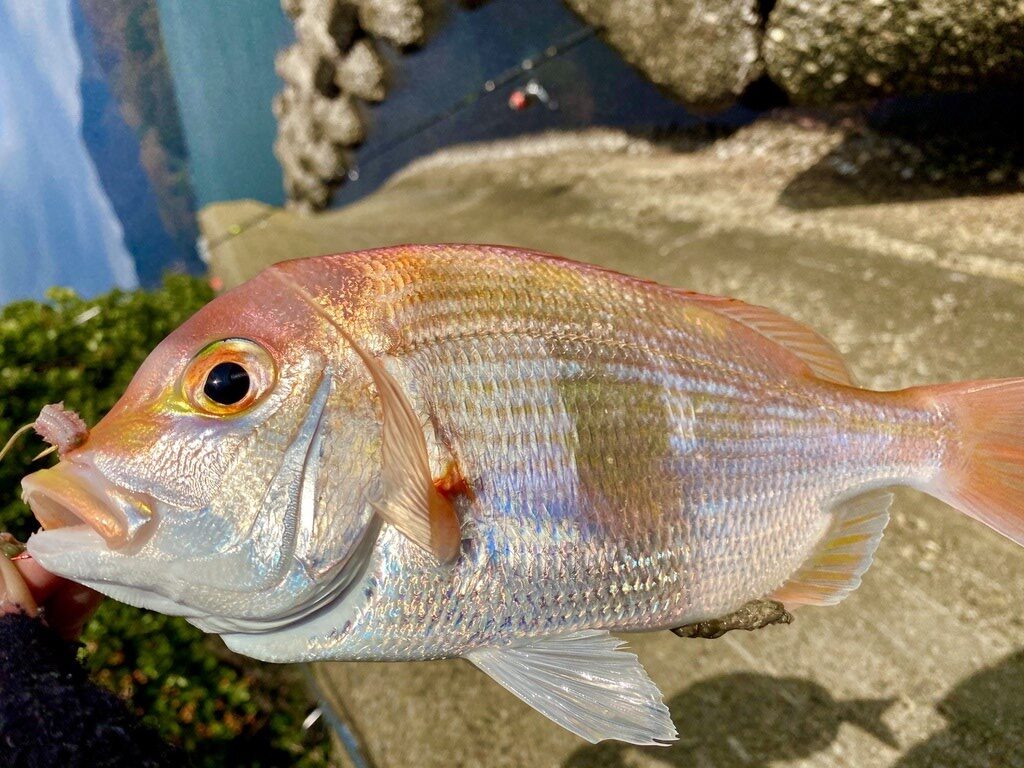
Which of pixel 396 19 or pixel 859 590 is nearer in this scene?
pixel 859 590

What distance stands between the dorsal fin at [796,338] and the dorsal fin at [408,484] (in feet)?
1.87

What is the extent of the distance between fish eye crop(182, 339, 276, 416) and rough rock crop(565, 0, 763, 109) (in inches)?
126

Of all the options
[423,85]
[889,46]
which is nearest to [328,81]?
[423,85]

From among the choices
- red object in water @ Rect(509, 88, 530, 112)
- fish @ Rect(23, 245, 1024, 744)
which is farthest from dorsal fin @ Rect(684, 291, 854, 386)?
red object in water @ Rect(509, 88, 530, 112)

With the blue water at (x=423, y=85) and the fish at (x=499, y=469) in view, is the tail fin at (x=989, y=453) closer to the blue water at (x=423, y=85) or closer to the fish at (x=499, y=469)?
the fish at (x=499, y=469)

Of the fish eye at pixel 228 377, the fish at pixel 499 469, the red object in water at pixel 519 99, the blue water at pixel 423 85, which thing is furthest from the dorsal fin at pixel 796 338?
the red object in water at pixel 519 99

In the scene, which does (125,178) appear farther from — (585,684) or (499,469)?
(585,684)

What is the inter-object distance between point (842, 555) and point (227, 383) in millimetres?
962

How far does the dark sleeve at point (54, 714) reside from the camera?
76cm

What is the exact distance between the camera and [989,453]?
0.93 meters

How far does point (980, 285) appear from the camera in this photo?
6.68ft

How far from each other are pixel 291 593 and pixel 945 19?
9.28 ft

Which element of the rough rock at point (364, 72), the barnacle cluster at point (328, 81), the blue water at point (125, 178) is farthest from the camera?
the rough rock at point (364, 72)

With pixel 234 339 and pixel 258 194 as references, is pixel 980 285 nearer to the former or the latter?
pixel 234 339
